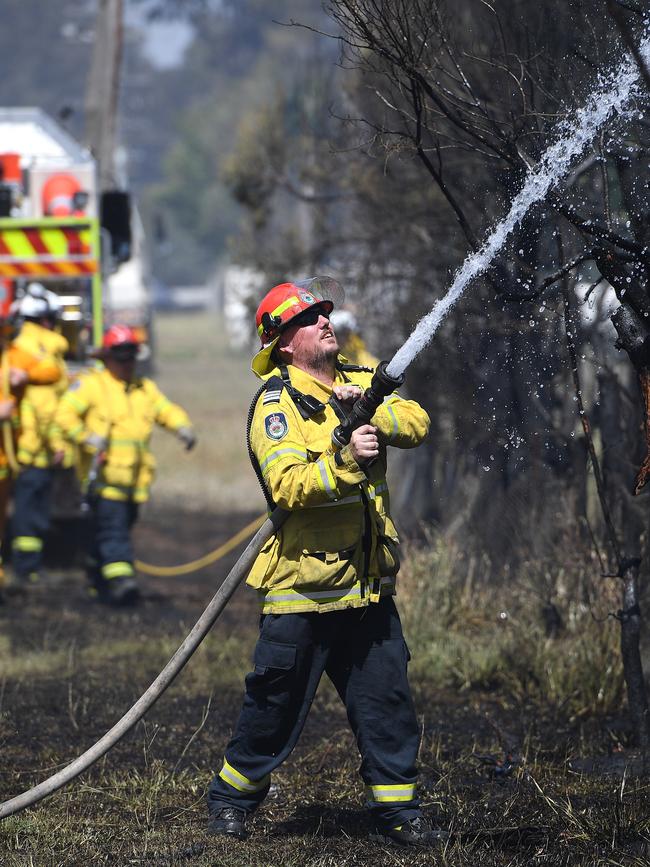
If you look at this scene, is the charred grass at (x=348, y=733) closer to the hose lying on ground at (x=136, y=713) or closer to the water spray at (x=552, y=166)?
the hose lying on ground at (x=136, y=713)

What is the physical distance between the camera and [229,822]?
4.81m

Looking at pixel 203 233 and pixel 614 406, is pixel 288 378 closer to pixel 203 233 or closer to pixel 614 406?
pixel 614 406

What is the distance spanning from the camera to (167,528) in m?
13.4

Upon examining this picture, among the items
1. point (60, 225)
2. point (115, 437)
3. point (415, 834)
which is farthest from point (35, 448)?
point (415, 834)

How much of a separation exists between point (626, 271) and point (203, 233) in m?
71.7

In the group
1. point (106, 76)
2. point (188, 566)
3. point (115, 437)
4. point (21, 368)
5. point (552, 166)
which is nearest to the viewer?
point (552, 166)

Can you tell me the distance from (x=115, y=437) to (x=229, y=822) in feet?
17.1

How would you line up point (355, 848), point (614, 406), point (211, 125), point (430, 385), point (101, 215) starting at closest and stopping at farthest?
point (355, 848) < point (614, 406) < point (430, 385) < point (101, 215) < point (211, 125)

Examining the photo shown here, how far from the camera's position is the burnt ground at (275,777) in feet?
15.3

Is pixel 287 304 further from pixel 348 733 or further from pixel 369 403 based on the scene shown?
pixel 348 733

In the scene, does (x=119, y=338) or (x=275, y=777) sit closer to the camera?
(x=275, y=777)

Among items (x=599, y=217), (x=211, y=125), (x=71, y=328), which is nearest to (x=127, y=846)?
(x=599, y=217)

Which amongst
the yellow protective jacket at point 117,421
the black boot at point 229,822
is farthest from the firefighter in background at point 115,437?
the black boot at point 229,822

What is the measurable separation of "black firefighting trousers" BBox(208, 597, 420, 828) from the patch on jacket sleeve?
1.85 ft
